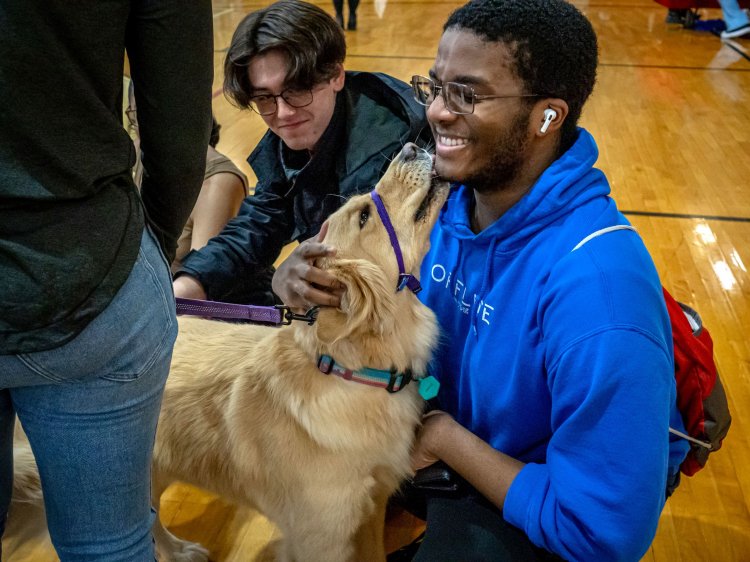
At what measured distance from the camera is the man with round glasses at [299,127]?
1.78m

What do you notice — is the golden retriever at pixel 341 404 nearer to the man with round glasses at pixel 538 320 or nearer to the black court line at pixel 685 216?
the man with round glasses at pixel 538 320

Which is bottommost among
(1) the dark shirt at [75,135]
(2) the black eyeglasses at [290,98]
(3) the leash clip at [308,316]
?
(3) the leash clip at [308,316]

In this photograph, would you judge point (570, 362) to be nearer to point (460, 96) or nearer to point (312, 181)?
point (460, 96)

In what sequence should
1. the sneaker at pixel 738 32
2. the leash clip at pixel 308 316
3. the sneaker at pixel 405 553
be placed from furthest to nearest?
the sneaker at pixel 738 32 < the sneaker at pixel 405 553 < the leash clip at pixel 308 316

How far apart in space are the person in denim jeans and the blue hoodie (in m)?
0.64

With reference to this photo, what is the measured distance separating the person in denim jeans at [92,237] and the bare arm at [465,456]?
630mm

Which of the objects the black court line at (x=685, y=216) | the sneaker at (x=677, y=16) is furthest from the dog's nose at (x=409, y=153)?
the sneaker at (x=677, y=16)

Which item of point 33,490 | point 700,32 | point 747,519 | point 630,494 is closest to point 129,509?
point 33,490

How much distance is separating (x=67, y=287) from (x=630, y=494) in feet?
2.93

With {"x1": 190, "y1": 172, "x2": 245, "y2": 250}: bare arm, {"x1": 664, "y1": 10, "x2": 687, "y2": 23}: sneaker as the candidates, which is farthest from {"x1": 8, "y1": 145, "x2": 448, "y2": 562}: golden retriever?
{"x1": 664, "y1": 10, "x2": 687, "y2": 23}: sneaker

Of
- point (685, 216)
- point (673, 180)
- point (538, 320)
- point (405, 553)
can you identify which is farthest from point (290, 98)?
point (673, 180)

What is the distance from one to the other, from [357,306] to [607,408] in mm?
506

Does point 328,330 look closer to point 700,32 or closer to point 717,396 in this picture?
point 717,396

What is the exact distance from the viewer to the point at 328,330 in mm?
1321
